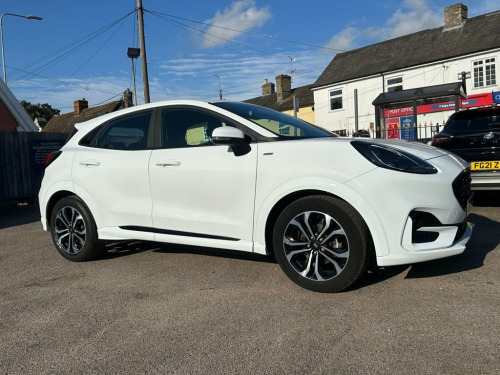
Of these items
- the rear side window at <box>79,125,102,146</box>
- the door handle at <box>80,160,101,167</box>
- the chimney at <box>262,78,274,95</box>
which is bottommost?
the door handle at <box>80,160,101,167</box>

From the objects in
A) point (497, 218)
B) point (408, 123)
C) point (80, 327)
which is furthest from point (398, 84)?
point (80, 327)

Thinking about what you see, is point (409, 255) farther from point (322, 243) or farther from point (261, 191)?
point (261, 191)

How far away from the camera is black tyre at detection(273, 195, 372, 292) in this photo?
128 inches

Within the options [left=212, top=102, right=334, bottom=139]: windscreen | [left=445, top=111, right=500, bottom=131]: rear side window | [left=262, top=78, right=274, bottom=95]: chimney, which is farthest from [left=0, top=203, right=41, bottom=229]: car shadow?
[left=262, top=78, right=274, bottom=95]: chimney

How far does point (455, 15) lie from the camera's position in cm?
2797

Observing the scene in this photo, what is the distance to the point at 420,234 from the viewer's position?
126 inches

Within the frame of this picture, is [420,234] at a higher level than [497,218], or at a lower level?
higher

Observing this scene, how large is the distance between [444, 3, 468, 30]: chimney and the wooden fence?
26.3 metres

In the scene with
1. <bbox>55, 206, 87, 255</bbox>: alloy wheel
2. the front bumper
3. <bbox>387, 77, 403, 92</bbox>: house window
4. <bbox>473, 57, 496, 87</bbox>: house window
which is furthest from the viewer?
<bbox>387, 77, 403, 92</bbox>: house window

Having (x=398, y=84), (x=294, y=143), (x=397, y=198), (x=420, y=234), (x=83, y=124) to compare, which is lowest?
(x=420, y=234)

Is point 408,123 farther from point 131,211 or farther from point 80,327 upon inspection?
point 80,327

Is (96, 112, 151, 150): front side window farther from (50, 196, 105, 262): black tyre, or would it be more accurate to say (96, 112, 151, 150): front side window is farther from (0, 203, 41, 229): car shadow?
(0, 203, 41, 229): car shadow

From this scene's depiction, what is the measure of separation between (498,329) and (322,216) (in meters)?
1.36

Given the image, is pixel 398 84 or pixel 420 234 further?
pixel 398 84
